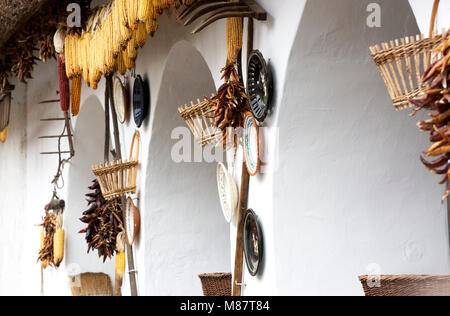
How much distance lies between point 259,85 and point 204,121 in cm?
35

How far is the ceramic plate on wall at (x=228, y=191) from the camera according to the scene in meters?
3.28

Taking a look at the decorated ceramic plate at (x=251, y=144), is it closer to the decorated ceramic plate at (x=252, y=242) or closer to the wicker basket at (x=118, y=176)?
the decorated ceramic plate at (x=252, y=242)

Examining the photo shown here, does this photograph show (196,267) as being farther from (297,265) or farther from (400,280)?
(400,280)

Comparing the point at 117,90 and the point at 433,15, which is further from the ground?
the point at 117,90

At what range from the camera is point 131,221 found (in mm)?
4750

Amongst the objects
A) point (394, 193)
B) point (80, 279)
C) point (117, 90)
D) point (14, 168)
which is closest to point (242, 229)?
point (394, 193)

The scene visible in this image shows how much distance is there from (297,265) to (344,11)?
3.37 feet

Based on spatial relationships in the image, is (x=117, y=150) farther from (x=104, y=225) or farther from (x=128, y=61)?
(x=128, y=61)

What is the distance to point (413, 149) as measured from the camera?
3.19 m

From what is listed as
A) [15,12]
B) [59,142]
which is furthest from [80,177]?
[15,12]

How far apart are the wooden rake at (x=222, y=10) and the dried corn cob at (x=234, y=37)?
0.33 ft

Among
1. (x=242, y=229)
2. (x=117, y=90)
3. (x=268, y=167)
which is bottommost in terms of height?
(x=242, y=229)

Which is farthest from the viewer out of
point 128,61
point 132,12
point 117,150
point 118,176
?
point 117,150

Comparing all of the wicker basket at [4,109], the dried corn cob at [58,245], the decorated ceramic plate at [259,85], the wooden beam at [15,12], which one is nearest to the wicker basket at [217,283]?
the decorated ceramic plate at [259,85]
